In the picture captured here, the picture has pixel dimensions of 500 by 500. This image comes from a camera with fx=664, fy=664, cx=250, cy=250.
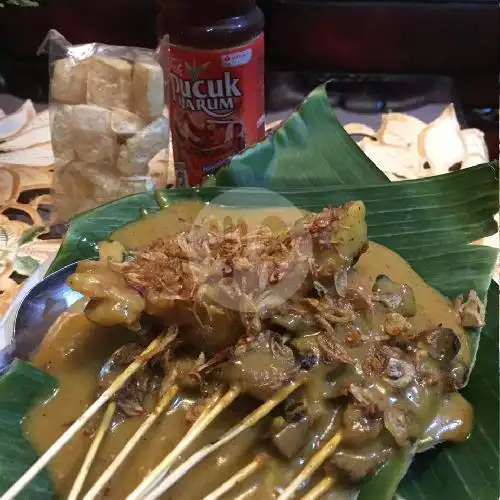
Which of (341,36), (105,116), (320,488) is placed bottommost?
(320,488)

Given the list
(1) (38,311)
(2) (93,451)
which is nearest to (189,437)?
(2) (93,451)

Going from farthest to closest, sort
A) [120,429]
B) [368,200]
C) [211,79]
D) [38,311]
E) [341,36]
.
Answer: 1. [341,36]
2. [211,79]
3. [368,200]
4. [38,311]
5. [120,429]

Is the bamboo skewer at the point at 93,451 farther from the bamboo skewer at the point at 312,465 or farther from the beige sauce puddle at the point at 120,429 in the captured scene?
the bamboo skewer at the point at 312,465

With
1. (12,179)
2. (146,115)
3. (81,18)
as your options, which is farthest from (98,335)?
(81,18)

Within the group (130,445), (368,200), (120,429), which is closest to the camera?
(130,445)

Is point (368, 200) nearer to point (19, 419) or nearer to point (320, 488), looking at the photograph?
point (320, 488)

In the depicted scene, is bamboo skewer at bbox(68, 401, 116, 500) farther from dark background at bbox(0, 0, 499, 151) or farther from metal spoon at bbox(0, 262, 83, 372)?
dark background at bbox(0, 0, 499, 151)

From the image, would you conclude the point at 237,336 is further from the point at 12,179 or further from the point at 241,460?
the point at 12,179
